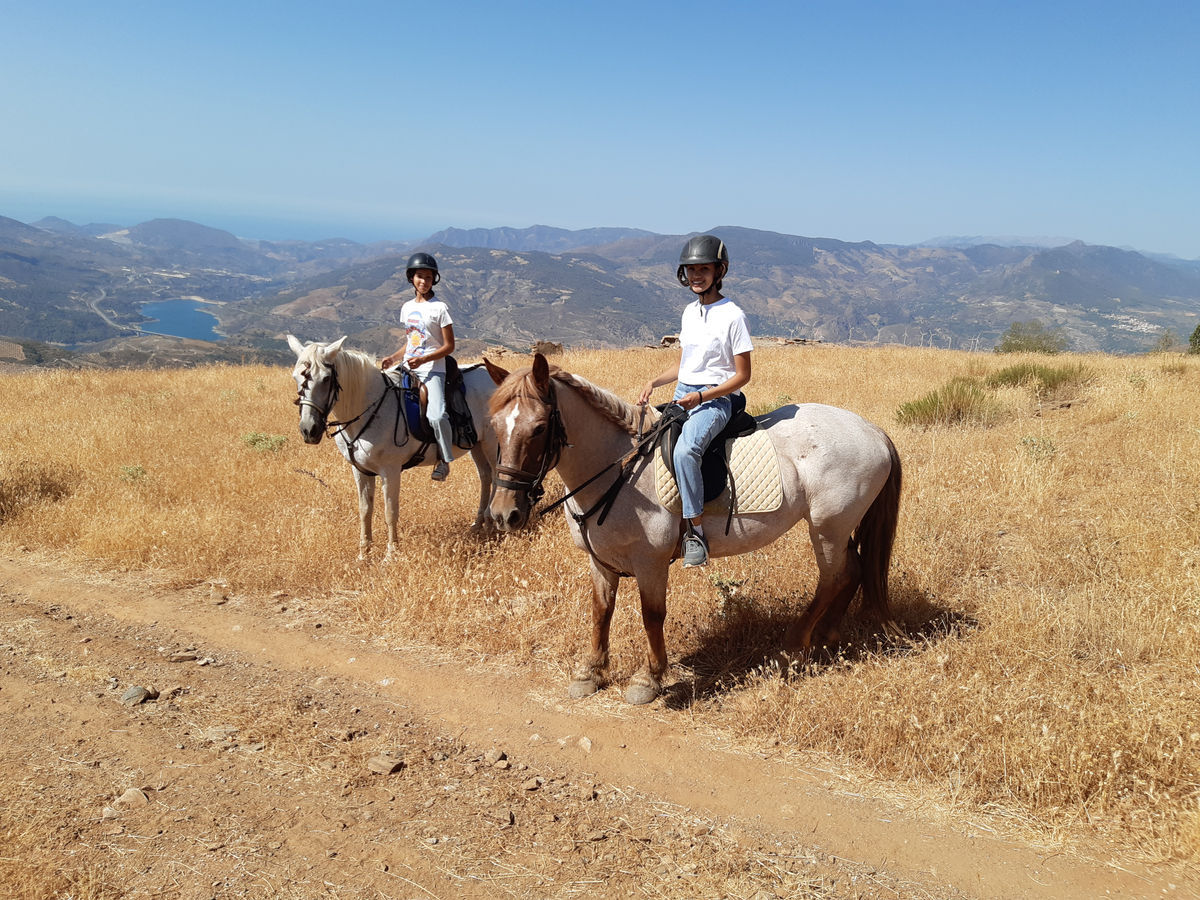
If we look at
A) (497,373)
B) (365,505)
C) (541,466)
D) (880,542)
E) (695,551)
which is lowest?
(365,505)

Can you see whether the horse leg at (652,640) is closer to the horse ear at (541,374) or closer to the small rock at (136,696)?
the horse ear at (541,374)

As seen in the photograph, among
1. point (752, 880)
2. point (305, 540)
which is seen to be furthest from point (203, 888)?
point (305, 540)

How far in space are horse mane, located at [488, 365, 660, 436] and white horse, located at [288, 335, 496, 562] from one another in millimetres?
3431

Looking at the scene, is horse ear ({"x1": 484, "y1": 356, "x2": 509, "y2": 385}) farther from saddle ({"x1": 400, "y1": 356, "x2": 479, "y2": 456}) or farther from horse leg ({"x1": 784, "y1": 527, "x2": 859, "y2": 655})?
saddle ({"x1": 400, "y1": 356, "x2": 479, "y2": 456})

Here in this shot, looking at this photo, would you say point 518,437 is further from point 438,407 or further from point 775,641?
point 438,407

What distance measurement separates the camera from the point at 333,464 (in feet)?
33.3

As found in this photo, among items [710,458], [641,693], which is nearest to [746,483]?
[710,458]

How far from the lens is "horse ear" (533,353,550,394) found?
12.2ft

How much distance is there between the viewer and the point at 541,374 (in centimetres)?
383

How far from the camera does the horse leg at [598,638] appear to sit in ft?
15.9

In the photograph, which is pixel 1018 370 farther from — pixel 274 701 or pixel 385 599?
pixel 274 701

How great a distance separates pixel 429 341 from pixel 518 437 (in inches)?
156

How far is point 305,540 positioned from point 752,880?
5.91 meters

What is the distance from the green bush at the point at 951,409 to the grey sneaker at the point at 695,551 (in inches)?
351
